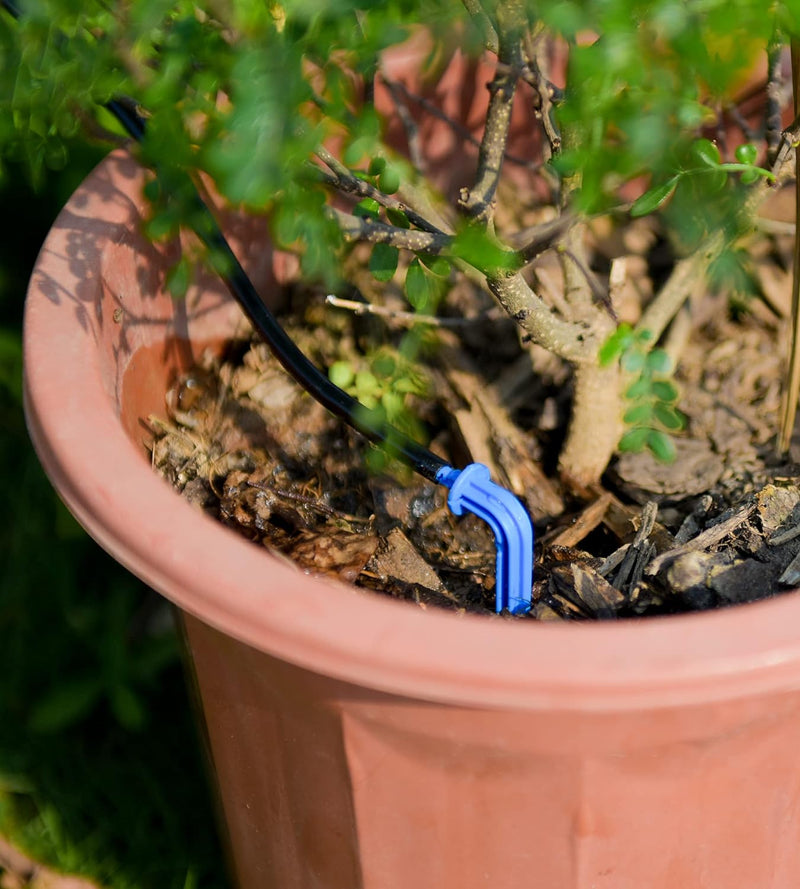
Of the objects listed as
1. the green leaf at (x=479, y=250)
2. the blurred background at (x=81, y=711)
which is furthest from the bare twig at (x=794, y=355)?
the blurred background at (x=81, y=711)

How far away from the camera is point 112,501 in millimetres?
765

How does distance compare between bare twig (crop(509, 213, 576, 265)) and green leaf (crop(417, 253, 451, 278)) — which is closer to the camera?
bare twig (crop(509, 213, 576, 265))

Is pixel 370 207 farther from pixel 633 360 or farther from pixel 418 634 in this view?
pixel 418 634

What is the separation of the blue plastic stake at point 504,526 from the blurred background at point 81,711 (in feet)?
2.42

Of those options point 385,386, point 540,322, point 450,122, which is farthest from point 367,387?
point 450,122

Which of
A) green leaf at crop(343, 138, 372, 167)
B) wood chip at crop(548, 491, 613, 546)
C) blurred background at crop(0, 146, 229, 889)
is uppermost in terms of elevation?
green leaf at crop(343, 138, 372, 167)

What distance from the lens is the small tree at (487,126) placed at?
609 mm

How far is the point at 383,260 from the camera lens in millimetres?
931

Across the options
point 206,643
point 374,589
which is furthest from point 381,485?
point 206,643

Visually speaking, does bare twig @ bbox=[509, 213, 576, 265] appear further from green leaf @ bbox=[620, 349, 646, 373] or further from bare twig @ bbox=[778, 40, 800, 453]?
bare twig @ bbox=[778, 40, 800, 453]

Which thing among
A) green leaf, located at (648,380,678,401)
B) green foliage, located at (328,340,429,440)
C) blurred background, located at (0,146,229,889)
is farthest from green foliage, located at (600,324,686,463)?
blurred background, located at (0,146,229,889)

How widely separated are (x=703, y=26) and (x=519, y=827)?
59 centimetres

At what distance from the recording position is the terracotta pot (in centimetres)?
66

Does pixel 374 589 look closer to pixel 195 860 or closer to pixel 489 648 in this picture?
pixel 489 648
